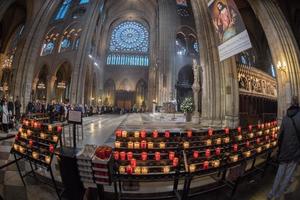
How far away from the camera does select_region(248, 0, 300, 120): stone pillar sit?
8719 millimetres

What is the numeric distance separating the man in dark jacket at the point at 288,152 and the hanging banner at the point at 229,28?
3.46m

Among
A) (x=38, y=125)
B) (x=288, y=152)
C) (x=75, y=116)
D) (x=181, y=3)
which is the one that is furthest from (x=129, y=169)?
(x=181, y=3)

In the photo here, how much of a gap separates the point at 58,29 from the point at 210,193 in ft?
109

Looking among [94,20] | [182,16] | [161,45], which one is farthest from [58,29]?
[182,16]

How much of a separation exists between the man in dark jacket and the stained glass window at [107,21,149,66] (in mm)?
38617

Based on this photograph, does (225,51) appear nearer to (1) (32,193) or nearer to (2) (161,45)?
(1) (32,193)

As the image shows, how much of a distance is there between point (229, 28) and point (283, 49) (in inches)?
203

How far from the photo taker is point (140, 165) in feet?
8.46

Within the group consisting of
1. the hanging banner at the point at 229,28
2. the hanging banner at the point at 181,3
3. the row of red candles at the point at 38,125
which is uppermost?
the hanging banner at the point at 181,3

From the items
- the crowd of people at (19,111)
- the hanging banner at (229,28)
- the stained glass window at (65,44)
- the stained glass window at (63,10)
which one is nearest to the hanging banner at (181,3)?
→ the stained glass window at (63,10)

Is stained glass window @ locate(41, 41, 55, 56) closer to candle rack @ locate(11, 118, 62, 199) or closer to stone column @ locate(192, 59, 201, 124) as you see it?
stone column @ locate(192, 59, 201, 124)

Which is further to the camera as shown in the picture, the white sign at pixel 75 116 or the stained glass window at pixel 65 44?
the stained glass window at pixel 65 44

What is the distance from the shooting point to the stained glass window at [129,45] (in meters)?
39.6

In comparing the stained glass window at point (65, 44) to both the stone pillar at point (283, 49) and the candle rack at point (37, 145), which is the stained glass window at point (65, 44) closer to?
the stone pillar at point (283, 49)
